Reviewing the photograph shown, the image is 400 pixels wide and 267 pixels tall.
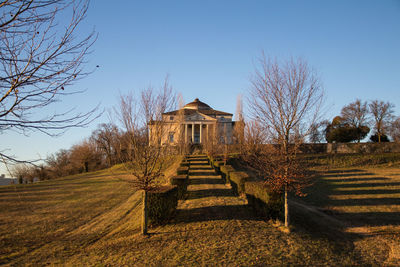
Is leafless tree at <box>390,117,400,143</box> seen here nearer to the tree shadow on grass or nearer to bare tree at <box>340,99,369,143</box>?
bare tree at <box>340,99,369,143</box>

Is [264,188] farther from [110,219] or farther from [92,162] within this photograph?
[92,162]

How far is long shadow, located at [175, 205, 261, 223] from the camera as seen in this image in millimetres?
8705

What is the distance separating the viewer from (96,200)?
629 inches

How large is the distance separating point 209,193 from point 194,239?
6.01 metres

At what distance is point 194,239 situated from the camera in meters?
7.04

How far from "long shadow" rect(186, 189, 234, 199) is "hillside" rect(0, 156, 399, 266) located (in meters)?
0.24

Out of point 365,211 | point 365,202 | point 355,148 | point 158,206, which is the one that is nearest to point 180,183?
point 158,206

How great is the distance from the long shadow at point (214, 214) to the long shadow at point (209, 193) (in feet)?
8.00

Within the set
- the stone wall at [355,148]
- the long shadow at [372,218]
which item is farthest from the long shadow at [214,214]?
the stone wall at [355,148]

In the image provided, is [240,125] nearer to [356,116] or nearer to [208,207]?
[208,207]

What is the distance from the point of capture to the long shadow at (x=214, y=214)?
8.70 m

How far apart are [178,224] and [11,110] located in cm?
643

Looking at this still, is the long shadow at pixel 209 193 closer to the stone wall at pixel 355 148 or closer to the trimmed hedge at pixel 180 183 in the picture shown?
the trimmed hedge at pixel 180 183

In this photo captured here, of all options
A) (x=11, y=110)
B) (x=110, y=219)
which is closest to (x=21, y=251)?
(x=110, y=219)
